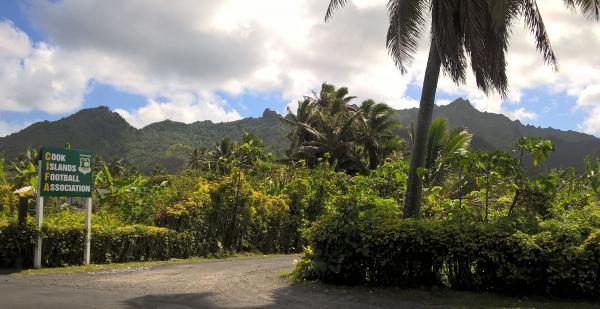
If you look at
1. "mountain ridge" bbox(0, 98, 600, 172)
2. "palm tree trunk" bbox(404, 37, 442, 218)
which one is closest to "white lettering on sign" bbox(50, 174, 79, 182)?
"palm tree trunk" bbox(404, 37, 442, 218)

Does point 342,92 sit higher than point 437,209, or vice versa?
point 342,92

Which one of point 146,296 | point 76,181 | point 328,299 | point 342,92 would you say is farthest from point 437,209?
point 342,92

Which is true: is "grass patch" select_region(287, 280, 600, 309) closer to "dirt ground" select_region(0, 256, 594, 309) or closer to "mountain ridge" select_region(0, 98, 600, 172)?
"dirt ground" select_region(0, 256, 594, 309)

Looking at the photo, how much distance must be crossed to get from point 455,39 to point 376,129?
23.2m

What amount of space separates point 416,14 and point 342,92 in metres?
27.9

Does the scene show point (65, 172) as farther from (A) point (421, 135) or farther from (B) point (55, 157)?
(A) point (421, 135)

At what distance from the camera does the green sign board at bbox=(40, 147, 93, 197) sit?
12.4m

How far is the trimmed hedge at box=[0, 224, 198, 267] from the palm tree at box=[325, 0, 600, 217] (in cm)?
737

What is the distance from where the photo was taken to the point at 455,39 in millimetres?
10898

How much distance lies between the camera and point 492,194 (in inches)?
430

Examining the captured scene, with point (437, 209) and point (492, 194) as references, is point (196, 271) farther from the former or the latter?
point (492, 194)

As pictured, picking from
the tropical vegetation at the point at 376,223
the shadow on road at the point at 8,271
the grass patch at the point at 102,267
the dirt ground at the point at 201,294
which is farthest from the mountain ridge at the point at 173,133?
the shadow on road at the point at 8,271

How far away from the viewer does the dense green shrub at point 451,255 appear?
798 cm

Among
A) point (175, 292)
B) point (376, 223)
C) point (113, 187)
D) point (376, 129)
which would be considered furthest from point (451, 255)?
point (376, 129)
